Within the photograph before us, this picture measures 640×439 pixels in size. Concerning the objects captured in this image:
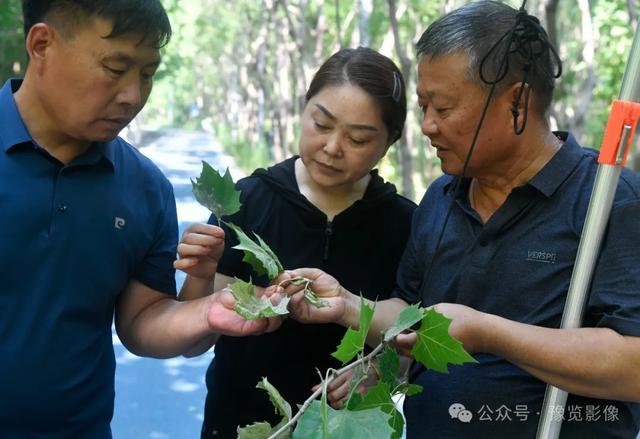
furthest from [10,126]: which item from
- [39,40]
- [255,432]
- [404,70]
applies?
[404,70]

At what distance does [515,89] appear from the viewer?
193cm

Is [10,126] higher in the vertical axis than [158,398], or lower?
higher

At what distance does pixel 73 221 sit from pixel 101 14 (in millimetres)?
530

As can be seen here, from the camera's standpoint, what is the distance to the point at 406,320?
174 centimetres

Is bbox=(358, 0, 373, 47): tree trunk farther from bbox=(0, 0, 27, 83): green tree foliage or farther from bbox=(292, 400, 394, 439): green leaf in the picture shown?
bbox=(292, 400, 394, 439): green leaf

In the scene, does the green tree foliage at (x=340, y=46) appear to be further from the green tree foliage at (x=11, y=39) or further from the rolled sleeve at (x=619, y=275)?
the rolled sleeve at (x=619, y=275)

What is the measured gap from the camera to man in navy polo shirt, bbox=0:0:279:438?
1.88 meters

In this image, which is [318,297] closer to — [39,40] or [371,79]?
[371,79]

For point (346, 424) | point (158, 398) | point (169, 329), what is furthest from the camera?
point (158, 398)

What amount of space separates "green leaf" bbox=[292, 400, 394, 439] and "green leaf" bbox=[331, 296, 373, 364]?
0.50ft

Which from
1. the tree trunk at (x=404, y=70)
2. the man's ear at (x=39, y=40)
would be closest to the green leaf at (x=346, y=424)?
the man's ear at (x=39, y=40)

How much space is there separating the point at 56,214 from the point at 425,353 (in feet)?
3.22

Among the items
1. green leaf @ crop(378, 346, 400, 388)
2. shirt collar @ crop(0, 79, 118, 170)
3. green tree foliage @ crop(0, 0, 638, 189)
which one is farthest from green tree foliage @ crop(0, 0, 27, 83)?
green leaf @ crop(378, 346, 400, 388)

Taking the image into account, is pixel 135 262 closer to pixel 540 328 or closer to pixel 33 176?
pixel 33 176
